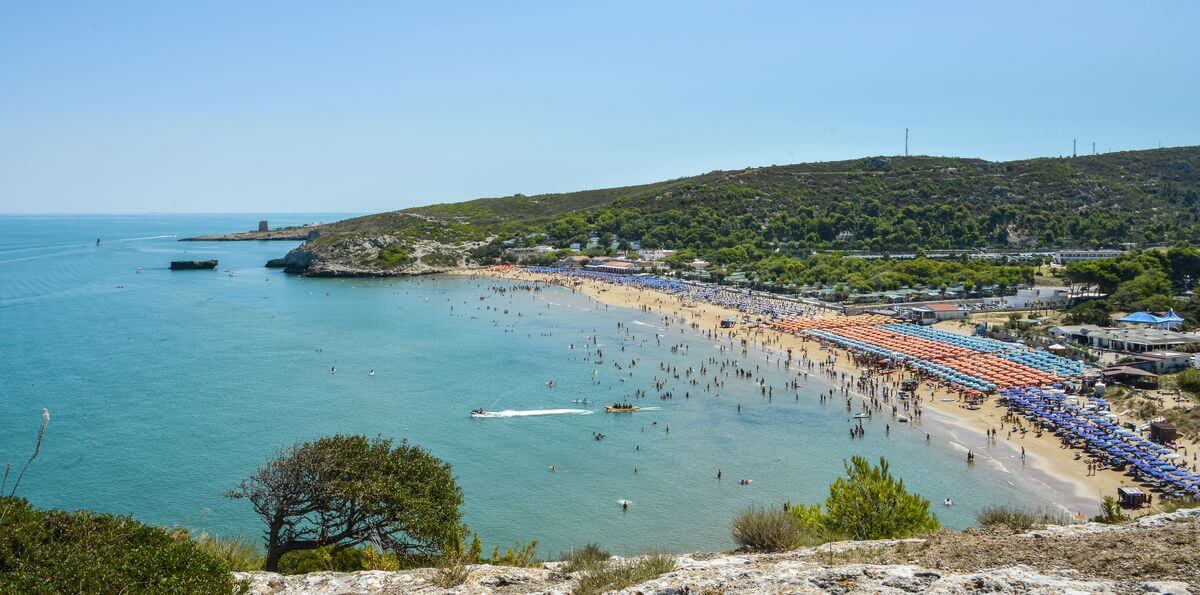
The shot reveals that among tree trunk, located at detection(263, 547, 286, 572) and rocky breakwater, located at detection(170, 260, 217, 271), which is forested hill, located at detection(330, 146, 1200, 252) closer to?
rocky breakwater, located at detection(170, 260, 217, 271)

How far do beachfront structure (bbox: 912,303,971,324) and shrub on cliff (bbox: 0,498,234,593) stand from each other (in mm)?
55872

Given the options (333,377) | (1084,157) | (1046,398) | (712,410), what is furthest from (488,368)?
(1084,157)

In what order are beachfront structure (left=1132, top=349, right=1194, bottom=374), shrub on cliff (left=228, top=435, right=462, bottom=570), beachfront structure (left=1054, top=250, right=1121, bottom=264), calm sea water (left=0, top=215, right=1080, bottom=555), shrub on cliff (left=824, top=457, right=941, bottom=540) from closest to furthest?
shrub on cliff (left=228, top=435, right=462, bottom=570)
shrub on cliff (left=824, top=457, right=941, bottom=540)
calm sea water (left=0, top=215, right=1080, bottom=555)
beachfront structure (left=1132, top=349, right=1194, bottom=374)
beachfront structure (left=1054, top=250, right=1121, bottom=264)

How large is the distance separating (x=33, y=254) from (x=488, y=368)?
135143 mm

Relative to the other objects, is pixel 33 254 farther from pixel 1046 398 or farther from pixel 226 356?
pixel 1046 398

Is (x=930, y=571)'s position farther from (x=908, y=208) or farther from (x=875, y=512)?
(x=908, y=208)

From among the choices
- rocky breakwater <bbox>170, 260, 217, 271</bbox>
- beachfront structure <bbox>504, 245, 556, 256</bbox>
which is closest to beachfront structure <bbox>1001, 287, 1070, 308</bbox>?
beachfront structure <bbox>504, 245, 556, 256</bbox>

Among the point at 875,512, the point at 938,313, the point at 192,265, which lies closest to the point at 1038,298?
the point at 938,313

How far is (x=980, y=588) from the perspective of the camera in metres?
8.20

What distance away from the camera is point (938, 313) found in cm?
5738

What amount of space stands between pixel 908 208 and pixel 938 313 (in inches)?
2701

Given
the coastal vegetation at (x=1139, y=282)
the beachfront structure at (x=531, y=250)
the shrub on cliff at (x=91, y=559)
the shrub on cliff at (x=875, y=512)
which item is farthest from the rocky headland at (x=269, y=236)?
the shrub on cliff at (x=91, y=559)

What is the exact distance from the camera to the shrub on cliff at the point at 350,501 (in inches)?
605

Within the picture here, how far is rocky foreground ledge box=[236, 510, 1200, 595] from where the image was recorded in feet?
26.9
